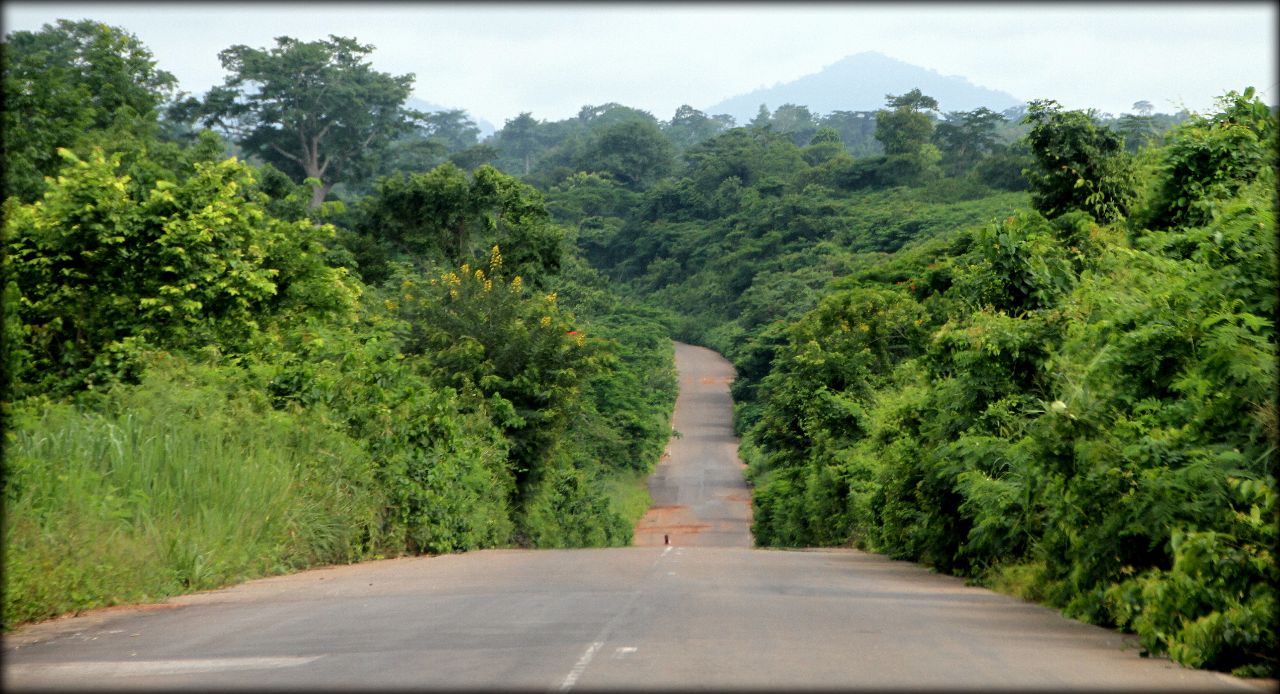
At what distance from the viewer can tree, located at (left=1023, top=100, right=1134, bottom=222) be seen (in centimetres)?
3038

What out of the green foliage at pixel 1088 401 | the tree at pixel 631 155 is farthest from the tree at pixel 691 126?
the green foliage at pixel 1088 401

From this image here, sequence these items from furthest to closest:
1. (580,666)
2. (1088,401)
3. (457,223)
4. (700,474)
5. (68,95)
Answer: (700,474) → (457,223) → (68,95) → (1088,401) → (580,666)

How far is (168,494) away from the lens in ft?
52.1

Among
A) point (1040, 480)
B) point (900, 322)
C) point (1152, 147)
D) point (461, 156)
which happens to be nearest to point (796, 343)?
point (900, 322)

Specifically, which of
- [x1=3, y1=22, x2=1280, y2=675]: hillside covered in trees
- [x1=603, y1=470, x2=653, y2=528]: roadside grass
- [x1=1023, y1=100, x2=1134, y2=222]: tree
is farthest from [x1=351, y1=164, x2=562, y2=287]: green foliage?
[x1=1023, y1=100, x2=1134, y2=222]: tree

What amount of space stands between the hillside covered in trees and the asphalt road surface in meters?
0.93

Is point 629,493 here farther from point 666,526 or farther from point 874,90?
point 874,90

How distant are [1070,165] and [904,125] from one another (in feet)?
212

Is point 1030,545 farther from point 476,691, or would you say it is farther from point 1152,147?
point 476,691

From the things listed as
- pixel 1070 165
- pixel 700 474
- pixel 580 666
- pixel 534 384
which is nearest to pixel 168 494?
pixel 580 666

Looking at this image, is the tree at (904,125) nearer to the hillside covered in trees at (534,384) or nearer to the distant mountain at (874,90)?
the distant mountain at (874,90)

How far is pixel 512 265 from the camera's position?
45.2 metres

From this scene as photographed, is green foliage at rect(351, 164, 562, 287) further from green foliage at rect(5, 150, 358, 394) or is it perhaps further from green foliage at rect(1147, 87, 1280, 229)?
green foliage at rect(1147, 87, 1280, 229)

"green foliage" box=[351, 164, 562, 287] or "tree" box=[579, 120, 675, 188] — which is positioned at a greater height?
"green foliage" box=[351, 164, 562, 287]
